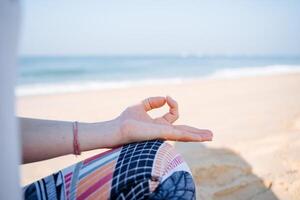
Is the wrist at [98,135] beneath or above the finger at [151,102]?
beneath

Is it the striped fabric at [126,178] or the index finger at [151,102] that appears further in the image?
the index finger at [151,102]

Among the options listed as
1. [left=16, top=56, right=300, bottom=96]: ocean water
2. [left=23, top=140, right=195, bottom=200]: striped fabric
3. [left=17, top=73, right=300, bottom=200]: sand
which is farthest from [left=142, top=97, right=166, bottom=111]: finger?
[left=16, top=56, right=300, bottom=96]: ocean water

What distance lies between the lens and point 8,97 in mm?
610

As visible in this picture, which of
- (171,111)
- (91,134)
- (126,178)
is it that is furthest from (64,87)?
(126,178)

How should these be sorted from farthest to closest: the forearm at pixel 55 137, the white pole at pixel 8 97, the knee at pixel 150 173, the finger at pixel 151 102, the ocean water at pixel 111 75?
the ocean water at pixel 111 75 < the finger at pixel 151 102 < the forearm at pixel 55 137 < the knee at pixel 150 173 < the white pole at pixel 8 97

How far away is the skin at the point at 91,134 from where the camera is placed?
1.23m

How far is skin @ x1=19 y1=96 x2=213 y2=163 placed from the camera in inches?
48.6

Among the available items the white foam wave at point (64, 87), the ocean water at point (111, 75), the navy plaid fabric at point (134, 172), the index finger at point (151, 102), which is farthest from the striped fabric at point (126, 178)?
the white foam wave at point (64, 87)

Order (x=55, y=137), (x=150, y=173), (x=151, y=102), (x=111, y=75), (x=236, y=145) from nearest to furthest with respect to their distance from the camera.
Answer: (x=150, y=173)
(x=55, y=137)
(x=151, y=102)
(x=236, y=145)
(x=111, y=75)

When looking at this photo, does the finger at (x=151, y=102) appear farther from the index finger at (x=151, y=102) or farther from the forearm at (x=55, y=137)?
the forearm at (x=55, y=137)

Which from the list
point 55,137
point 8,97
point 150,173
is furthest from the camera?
point 55,137

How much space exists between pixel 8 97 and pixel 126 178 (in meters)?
0.59

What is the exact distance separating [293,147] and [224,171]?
2.14 ft

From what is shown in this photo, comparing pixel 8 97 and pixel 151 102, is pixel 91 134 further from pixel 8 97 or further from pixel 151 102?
pixel 8 97
